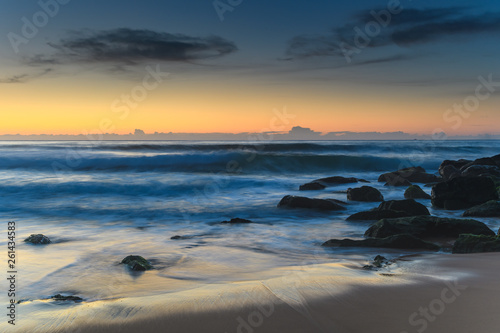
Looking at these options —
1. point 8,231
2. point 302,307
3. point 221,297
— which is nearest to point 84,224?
point 8,231

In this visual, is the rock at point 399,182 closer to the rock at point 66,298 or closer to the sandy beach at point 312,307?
the sandy beach at point 312,307

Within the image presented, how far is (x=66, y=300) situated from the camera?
4266mm

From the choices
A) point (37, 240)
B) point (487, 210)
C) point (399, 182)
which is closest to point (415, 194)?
point (487, 210)

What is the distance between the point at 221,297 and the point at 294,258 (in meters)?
2.34

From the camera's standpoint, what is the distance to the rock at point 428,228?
7.20 metres

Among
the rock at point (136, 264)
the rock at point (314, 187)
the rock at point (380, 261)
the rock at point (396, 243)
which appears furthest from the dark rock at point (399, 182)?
the rock at point (136, 264)

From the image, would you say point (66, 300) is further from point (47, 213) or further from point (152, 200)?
point (152, 200)

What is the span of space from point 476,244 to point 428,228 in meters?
1.39

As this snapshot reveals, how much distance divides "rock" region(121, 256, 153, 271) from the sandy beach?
4.06 feet

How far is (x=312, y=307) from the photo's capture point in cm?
374

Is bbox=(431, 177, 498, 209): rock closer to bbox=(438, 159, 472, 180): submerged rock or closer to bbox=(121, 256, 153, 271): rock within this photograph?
bbox=(438, 159, 472, 180): submerged rock

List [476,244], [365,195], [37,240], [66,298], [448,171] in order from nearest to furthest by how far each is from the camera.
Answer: [66,298], [476,244], [37,240], [365,195], [448,171]

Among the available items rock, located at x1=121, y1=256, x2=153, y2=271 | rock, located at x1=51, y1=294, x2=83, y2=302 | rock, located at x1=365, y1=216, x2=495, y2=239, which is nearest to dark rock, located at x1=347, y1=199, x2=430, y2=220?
rock, located at x1=365, y1=216, x2=495, y2=239

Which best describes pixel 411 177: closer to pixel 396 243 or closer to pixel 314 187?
pixel 314 187
